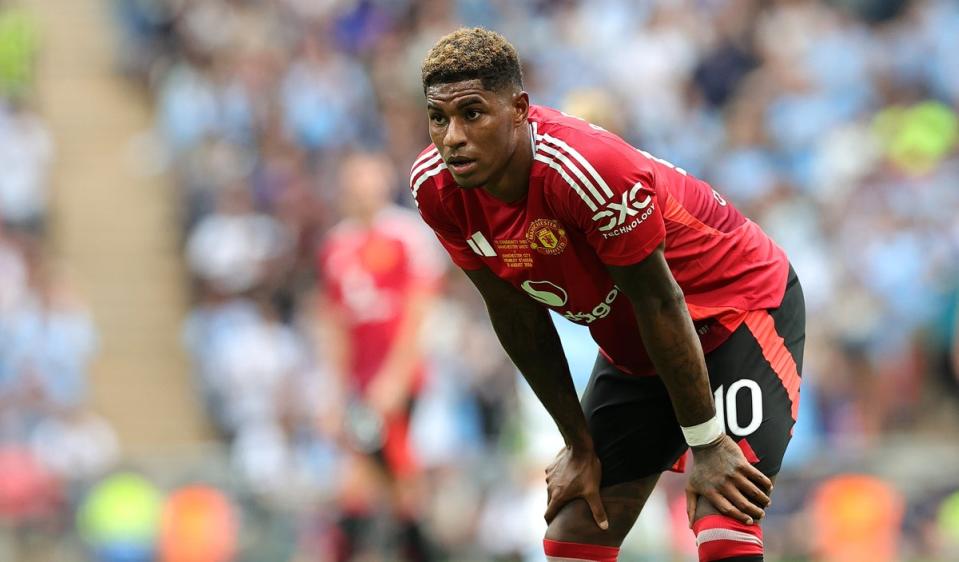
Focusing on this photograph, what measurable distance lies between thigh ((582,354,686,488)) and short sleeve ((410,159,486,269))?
77cm

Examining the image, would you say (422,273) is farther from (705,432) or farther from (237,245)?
(237,245)

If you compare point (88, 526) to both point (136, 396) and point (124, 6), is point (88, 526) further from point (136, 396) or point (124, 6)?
point (124, 6)

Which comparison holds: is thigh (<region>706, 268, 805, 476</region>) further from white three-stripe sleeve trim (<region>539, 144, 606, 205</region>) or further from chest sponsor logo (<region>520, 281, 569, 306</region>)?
white three-stripe sleeve trim (<region>539, 144, 606, 205</region>)

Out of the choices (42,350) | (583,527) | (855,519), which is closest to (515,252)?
(583,527)

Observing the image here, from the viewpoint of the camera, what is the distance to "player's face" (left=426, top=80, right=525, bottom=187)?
4.64 metres

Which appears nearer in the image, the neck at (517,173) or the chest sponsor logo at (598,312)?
the neck at (517,173)

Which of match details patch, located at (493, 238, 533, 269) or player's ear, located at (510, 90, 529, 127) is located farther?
match details patch, located at (493, 238, 533, 269)

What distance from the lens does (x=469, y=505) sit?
1079 centimetres

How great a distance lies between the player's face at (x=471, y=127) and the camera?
15.2ft

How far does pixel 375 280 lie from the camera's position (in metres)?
9.52

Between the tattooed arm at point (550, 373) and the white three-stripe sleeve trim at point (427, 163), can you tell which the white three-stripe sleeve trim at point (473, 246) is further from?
the white three-stripe sleeve trim at point (427, 163)

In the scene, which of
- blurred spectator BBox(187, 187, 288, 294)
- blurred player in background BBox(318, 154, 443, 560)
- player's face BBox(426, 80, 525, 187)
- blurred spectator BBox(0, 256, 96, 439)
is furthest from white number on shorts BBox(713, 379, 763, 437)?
blurred spectator BBox(187, 187, 288, 294)

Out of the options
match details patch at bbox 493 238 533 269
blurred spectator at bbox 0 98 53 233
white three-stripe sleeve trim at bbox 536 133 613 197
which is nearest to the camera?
white three-stripe sleeve trim at bbox 536 133 613 197

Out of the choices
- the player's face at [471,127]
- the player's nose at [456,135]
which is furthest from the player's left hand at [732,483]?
the player's nose at [456,135]
